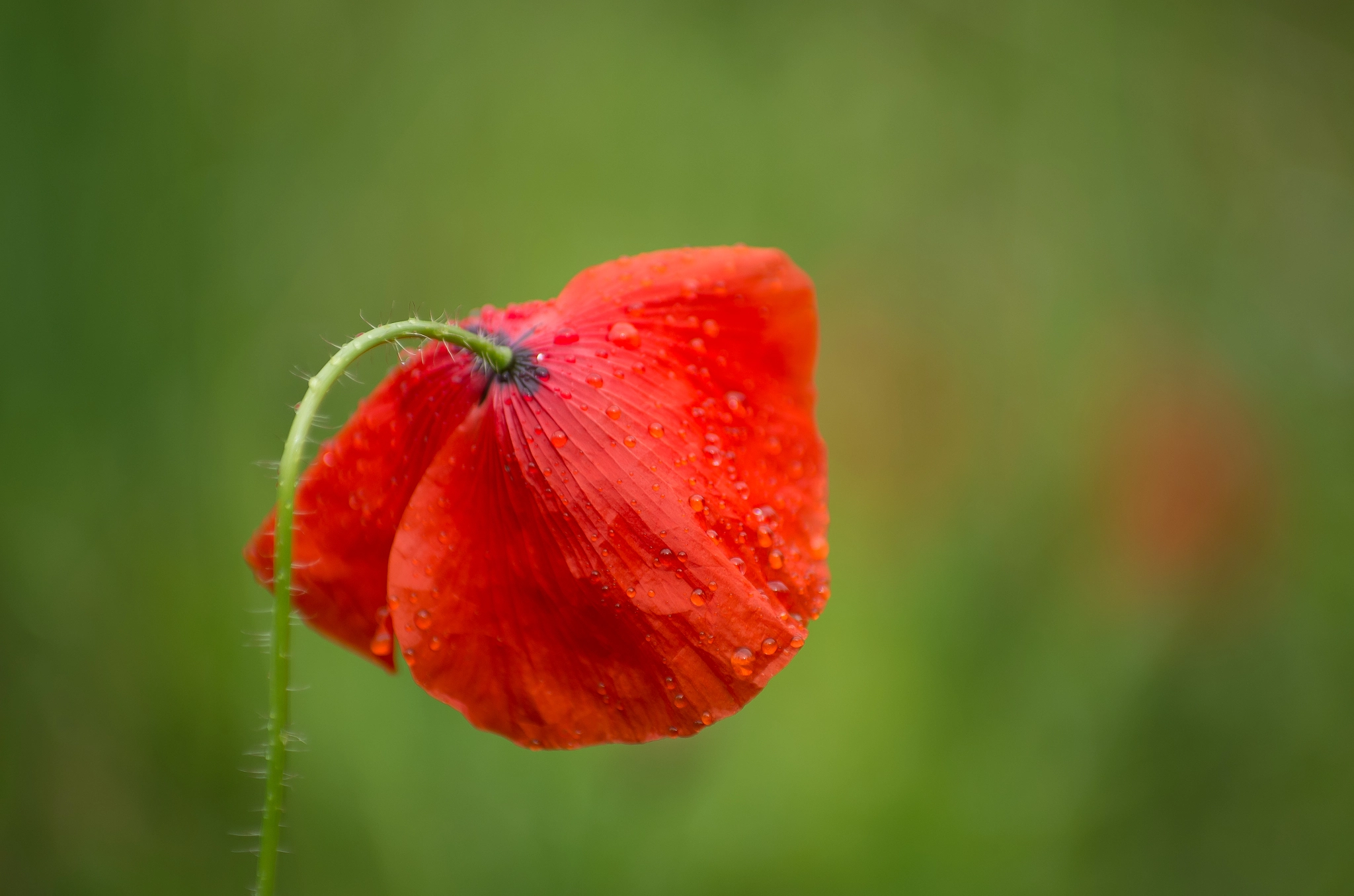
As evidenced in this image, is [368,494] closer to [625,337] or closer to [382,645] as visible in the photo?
[382,645]

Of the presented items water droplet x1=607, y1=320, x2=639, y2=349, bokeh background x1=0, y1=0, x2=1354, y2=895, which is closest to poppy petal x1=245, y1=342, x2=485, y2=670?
water droplet x1=607, y1=320, x2=639, y2=349

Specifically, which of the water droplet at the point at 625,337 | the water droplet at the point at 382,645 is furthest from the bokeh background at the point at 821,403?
the water droplet at the point at 625,337

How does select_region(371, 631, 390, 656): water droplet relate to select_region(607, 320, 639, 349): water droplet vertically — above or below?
below

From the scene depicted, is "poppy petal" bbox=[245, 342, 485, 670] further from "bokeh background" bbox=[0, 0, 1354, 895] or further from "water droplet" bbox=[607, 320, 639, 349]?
"bokeh background" bbox=[0, 0, 1354, 895]

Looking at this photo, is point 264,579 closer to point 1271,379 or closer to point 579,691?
point 579,691

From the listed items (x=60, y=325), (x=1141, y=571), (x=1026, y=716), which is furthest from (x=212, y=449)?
(x=1141, y=571)

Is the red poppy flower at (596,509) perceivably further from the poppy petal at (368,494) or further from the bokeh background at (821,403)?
the bokeh background at (821,403)
